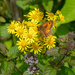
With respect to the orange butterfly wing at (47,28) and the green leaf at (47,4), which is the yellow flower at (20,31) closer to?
the orange butterfly wing at (47,28)

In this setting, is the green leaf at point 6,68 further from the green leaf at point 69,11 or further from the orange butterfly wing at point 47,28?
the green leaf at point 69,11

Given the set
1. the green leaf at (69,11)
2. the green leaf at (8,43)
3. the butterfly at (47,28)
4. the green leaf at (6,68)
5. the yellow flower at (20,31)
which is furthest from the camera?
the green leaf at (8,43)

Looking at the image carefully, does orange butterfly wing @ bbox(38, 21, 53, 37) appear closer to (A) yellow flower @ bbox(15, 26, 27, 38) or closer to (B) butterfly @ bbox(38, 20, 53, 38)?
(B) butterfly @ bbox(38, 20, 53, 38)

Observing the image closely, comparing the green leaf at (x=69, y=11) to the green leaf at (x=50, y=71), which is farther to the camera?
the green leaf at (x=69, y=11)

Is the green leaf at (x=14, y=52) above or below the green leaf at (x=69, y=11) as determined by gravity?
below

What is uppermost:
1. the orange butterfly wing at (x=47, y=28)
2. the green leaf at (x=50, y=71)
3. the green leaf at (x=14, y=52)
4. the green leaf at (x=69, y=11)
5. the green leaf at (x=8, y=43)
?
the green leaf at (x=69, y=11)

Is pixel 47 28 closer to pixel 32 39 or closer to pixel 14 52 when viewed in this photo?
pixel 32 39

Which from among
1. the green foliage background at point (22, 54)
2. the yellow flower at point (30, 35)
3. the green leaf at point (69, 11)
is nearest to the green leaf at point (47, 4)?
the green foliage background at point (22, 54)

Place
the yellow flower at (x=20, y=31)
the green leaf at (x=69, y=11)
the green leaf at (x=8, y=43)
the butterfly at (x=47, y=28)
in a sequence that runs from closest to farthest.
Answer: the butterfly at (x=47, y=28), the yellow flower at (x=20, y=31), the green leaf at (x=69, y=11), the green leaf at (x=8, y=43)
